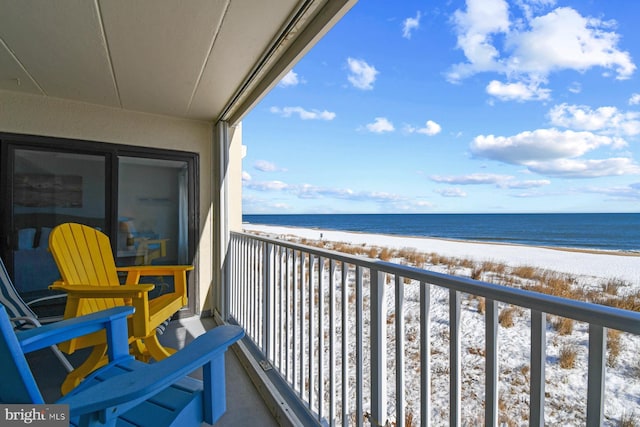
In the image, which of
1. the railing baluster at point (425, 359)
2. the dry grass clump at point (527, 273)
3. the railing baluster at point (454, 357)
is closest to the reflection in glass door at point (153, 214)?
the railing baluster at point (425, 359)

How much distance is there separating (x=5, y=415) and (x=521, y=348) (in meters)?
2.92

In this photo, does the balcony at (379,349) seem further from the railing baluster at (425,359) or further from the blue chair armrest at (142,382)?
the blue chair armrest at (142,382)

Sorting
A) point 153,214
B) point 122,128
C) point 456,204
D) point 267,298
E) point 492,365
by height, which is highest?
point 456,204

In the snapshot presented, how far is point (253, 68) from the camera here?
220 cm

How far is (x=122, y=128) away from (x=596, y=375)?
142 inches

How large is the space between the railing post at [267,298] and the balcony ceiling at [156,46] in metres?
1.22

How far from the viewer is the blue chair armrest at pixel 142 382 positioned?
651mm

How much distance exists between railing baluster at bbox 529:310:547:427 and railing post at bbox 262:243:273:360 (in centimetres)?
166

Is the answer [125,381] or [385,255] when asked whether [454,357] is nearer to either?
[125,381]

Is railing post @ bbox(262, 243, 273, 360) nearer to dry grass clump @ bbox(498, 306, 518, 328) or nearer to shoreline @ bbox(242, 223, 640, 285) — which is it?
dry grass clump @ bbox(498, 306, 518, 328)

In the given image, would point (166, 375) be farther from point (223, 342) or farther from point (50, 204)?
point (50, 204)

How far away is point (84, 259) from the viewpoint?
2.26 metres

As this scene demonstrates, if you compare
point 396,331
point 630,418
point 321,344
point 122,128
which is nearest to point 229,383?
point 321,344

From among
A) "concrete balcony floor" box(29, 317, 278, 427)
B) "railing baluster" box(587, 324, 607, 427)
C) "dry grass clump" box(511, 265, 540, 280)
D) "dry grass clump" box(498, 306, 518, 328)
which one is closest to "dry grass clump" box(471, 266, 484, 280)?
"dry grass clump" box(511, 265, 540, 280)
